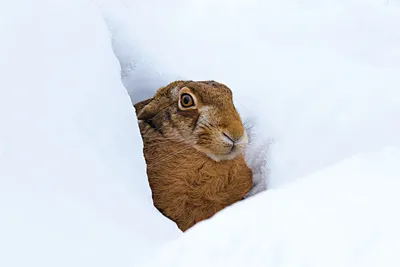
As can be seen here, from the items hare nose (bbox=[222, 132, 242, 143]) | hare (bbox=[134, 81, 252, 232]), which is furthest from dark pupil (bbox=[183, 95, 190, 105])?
hare nose (bbox=[222, 132, 242, 143])

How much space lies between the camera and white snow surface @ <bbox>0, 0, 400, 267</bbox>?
1.29 metres

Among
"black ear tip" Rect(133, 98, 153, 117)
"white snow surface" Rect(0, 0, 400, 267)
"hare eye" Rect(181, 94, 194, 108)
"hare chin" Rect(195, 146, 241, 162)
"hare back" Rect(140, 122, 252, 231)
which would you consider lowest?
"hare back" Rect(140, 122, 252, 231)

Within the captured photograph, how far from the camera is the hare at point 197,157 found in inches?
107

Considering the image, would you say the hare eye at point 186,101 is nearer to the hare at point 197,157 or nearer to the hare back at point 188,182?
the hare at point 197,157

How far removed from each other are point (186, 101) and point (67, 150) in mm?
1005

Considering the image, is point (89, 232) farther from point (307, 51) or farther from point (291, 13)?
point (291, 13)

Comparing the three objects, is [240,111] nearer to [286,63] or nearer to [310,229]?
[286,63]

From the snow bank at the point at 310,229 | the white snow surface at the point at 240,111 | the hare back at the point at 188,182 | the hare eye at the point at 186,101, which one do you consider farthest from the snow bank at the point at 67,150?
the hare back at the point at 188,182

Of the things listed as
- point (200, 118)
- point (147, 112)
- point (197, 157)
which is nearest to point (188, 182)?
point (197, 157)

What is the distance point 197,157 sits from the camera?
2.77 meters

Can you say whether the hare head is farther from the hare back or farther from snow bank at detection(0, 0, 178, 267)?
snow bank at detection(0, 0, 178, 267)

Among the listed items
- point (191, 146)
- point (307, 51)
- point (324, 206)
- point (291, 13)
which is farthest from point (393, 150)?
point (291, 13)

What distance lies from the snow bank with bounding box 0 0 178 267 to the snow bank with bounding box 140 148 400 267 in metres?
0.23

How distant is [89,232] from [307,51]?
1799 mm
